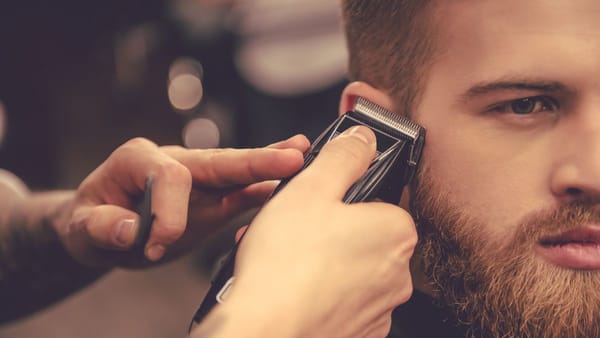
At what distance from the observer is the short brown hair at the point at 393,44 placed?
1198 millimetres

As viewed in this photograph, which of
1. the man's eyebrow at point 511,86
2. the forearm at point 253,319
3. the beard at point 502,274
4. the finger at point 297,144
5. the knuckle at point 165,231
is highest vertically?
the man's eyebrow at point 511,86

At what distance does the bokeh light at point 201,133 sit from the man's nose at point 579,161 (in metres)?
2.60

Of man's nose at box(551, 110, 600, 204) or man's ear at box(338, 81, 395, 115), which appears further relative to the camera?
man's ear at box(338, 81, 395, 115)

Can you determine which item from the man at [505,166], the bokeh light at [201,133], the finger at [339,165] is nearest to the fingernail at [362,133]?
the finger at [339,165]

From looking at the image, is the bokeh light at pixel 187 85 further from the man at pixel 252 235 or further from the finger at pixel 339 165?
the finger at pixel 339 165

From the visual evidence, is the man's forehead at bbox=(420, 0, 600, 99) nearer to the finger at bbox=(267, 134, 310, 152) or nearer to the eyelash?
the eyelash

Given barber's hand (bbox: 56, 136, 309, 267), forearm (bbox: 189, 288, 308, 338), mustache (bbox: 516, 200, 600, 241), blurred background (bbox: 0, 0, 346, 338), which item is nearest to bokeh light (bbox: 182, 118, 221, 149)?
blurred background (bbox: 0, 0, 346, 338)

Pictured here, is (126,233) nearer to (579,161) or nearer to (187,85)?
(579,161)

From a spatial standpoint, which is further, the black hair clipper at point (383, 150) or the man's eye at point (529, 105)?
the man's eye at point (529, 105)

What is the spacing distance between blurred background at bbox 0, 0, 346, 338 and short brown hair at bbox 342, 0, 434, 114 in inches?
48.1

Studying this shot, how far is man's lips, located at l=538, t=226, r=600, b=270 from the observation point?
1051mm

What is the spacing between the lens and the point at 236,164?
3.54ft

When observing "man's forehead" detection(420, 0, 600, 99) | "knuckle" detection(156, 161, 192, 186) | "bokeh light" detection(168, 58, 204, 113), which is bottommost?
"bokeh light" detection(168, 58, 204, 113)

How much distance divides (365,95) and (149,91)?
272 cm
